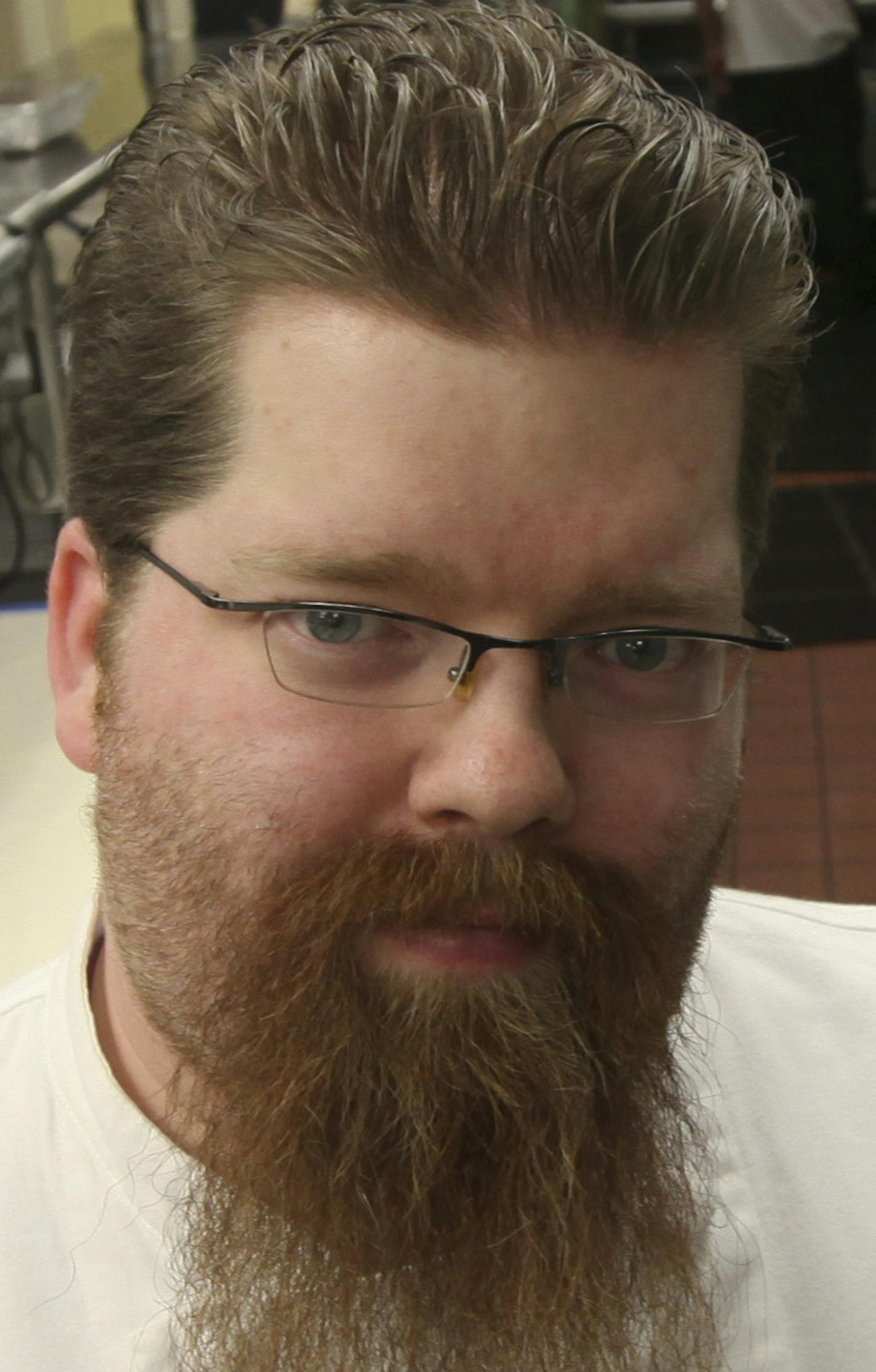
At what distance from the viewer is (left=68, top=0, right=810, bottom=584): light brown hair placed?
1.10 m

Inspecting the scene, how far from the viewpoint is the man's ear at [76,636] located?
51.1 inches

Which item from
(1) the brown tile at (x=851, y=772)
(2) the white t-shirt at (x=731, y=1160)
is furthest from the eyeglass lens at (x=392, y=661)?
(1) the brown tile at (x=851, y=772)

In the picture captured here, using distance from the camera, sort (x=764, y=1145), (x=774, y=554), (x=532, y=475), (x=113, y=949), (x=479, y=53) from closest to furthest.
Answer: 1. (x=532, y=475)
2. (x=479, y=53)
3. (x=113, y=949)
4. (x=764, y=1145)
5. (x=774, y=554)

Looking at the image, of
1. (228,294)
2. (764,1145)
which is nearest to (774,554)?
(764,1145)

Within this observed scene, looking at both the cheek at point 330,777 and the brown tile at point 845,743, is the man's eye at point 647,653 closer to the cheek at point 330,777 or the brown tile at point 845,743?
the cheek at point 330,777

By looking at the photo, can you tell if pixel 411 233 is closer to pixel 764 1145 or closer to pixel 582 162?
pixel 582 162

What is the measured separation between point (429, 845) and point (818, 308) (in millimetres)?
2842

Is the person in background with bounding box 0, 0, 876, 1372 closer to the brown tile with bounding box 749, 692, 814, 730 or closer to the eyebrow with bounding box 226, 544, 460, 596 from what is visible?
the eyebrow with bounding box 226, 544, 460, 596

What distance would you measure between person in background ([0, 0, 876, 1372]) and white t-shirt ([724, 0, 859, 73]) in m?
2.54

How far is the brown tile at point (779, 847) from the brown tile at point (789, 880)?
0.6 inches

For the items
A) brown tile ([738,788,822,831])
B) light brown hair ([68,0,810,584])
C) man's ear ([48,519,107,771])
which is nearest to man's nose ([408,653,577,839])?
light brown hair ([68,0,810,584])

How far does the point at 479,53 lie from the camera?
1182mm

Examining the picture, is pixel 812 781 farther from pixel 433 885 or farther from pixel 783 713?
pixel 433 885

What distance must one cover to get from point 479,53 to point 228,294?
26 cm
